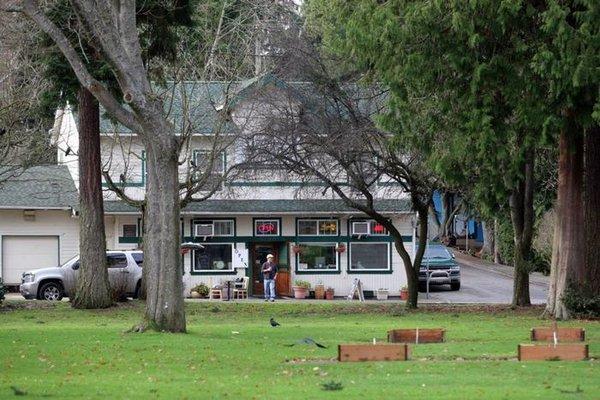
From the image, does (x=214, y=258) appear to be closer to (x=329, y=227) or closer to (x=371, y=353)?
(x=329, y=227)

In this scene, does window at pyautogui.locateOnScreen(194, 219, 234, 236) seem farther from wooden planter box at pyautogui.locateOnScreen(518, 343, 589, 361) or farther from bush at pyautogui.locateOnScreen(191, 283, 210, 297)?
wooden planter box at pyautogui.locateOnScreen(518, 343, 589, 361)

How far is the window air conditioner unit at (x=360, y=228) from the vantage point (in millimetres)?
47531

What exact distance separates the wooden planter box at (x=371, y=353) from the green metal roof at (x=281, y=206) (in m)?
29.9

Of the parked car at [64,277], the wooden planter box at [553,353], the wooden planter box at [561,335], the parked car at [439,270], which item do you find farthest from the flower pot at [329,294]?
the wooden planter box at [553,353]

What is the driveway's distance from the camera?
44.7m

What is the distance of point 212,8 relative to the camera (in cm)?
3447

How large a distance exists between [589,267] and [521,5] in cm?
814

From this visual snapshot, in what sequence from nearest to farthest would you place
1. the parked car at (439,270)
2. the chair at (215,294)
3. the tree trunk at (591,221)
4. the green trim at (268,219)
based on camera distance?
the tree trunk at (591,221) → the chair at (215,294) → the green trim at (268,219) → the parked car at (439,270)

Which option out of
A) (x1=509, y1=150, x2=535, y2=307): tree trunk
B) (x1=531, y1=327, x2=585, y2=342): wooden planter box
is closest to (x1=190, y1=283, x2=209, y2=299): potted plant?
(x1=509, y1=150, x2=535, y2=307): tree trunk

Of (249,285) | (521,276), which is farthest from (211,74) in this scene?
(249,285)

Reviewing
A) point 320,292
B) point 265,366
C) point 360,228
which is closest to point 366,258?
point 360,228

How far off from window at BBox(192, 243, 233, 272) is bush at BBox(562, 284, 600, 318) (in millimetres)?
21108

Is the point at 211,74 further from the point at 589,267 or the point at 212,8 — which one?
the point at 589,267

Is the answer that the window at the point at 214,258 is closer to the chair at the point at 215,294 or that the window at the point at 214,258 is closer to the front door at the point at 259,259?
the front door at the point at 259,259
